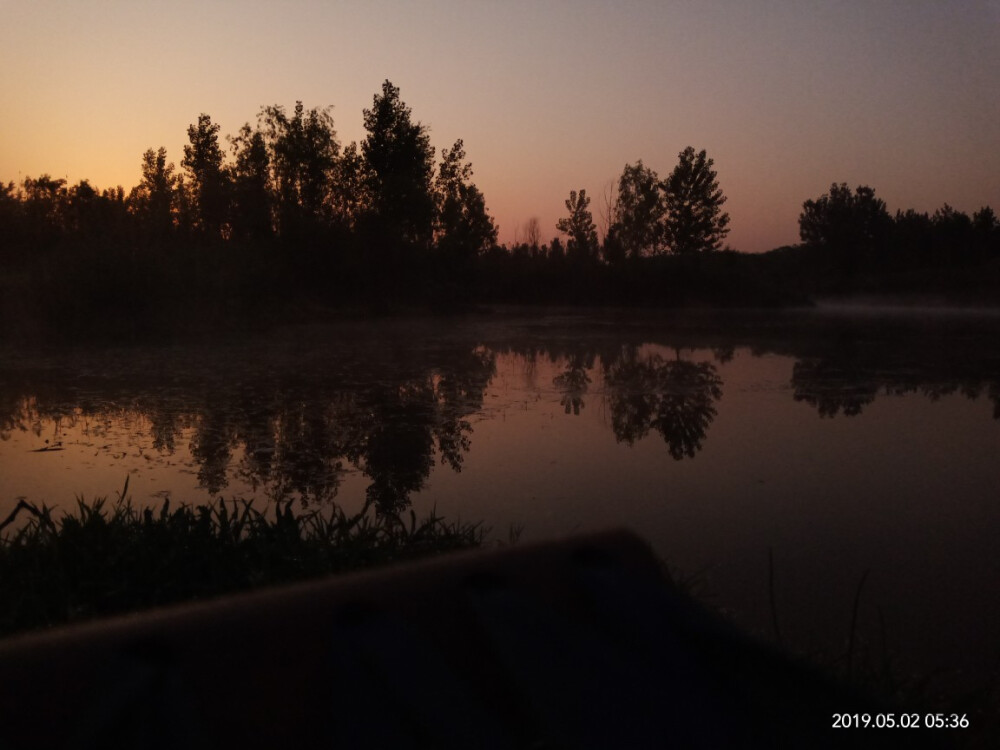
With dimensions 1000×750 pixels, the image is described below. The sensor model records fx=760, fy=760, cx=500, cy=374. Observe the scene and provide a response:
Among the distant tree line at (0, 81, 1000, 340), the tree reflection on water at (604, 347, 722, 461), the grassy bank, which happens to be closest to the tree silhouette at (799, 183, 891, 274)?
the distant tree line at (0, 81, 1000, 340)

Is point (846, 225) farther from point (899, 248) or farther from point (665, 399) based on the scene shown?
point (665, 399)

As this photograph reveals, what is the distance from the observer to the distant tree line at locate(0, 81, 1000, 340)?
1670 centimetres

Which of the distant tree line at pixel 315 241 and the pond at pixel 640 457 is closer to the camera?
the pond at pixel 640 457

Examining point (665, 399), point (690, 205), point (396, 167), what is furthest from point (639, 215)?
point (665, 399)

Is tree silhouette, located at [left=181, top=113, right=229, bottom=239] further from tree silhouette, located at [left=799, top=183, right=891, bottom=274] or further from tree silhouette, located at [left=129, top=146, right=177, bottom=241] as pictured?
tree silhouette, located at [left=799, top=183, right=891, bottom=274]

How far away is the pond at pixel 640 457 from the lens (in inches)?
133

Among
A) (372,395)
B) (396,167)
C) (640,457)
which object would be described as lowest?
(640,457)

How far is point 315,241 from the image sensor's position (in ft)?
82.1

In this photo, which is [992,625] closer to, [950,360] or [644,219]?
[950,360]

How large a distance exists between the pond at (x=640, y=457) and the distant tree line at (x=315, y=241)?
529cm

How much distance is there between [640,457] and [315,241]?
21.2m

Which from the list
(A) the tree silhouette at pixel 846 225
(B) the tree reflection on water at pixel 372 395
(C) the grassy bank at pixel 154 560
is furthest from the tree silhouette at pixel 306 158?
(A) the tree silhouette at pixel 846 225

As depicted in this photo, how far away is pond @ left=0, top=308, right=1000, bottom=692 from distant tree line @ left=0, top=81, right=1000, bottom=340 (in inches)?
208

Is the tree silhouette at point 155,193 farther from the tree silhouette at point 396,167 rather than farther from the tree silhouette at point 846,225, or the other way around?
the tree silhouette at point 846,225
